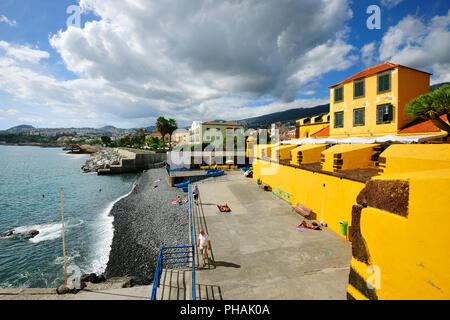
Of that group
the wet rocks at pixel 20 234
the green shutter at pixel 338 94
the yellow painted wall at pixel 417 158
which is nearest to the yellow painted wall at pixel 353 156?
the yellow painted wall at pixel 417 158

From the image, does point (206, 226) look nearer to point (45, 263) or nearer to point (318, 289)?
point (318, 289)

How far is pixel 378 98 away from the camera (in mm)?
14125

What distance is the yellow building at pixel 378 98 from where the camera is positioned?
522 inches

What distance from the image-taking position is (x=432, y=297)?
3.14m

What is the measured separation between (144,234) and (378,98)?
21.1 meters

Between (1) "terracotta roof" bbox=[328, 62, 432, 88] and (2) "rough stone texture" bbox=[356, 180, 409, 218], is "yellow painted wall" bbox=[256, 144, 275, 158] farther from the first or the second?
(2) "rough stone texture" bbox=[356, 180, 409, 218]

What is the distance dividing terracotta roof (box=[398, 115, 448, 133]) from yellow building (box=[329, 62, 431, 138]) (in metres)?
0.30

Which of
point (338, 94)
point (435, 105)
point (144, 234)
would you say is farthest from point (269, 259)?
point (338, 94)

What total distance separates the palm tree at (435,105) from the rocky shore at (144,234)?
14300 millimetres

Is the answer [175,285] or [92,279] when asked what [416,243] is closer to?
[175,285]

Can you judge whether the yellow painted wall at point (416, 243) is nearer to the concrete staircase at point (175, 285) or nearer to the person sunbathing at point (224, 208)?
the concrete staircase at point (175, 285)

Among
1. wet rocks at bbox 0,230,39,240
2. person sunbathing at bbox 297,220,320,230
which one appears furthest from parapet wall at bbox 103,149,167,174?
person sunbathing at bbox 297,220,320,230
